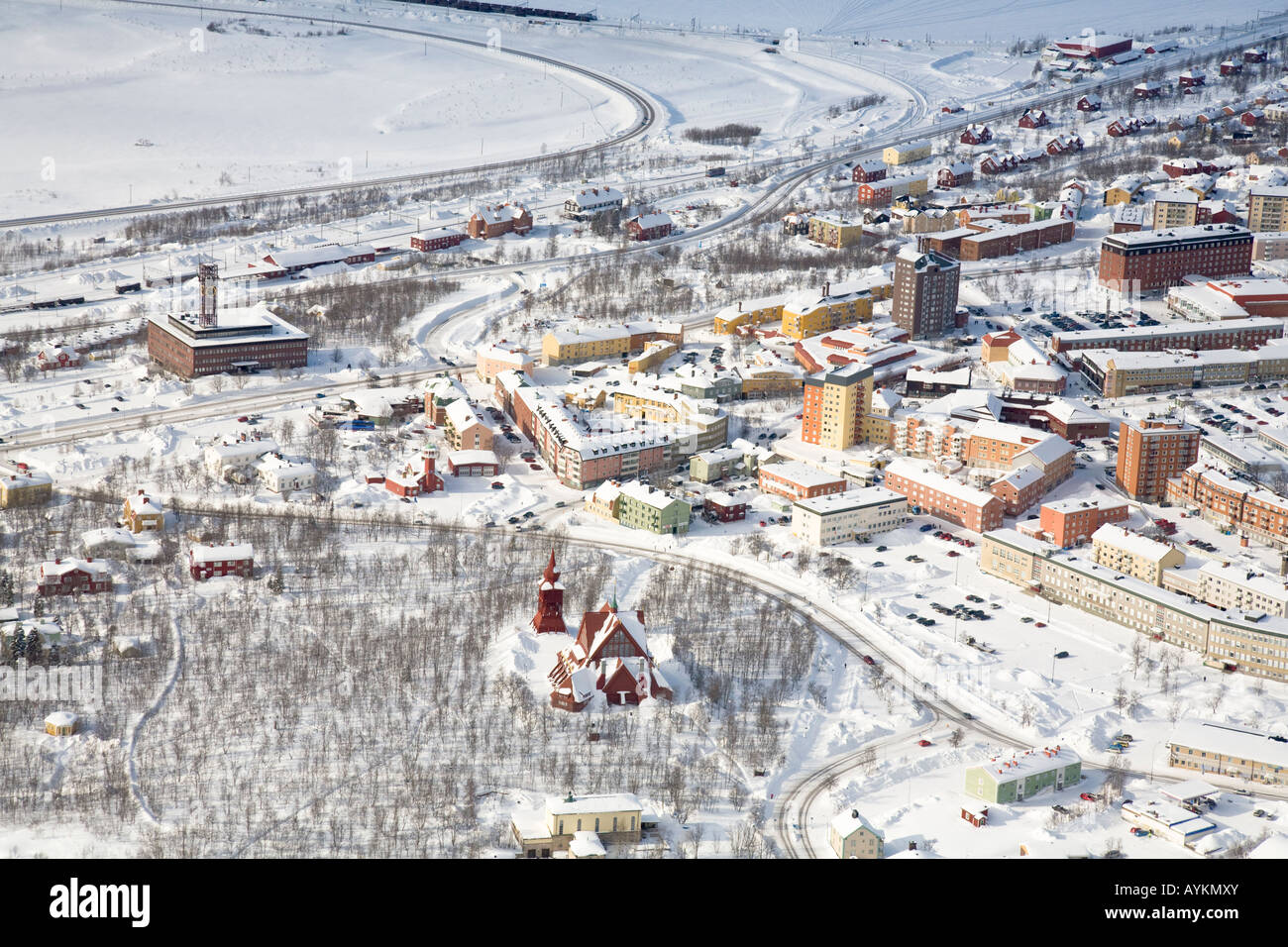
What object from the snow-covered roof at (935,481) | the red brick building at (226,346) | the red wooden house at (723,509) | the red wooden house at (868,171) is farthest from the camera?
the red wooden house at (868,171)

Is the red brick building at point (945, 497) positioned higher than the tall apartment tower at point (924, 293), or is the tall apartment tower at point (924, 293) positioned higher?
the tall apartment tower at point (924, 293)

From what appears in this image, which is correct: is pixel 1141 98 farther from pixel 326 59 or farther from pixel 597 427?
pixel 597 427

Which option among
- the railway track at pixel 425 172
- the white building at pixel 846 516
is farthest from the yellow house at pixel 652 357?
the railway track at pixel 425 172

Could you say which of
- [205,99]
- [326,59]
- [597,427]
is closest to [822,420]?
[597,427]

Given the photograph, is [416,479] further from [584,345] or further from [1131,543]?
[1131,543]

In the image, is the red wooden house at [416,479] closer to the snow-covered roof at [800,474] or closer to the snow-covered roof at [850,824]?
the snow-covered roof at [800,474]

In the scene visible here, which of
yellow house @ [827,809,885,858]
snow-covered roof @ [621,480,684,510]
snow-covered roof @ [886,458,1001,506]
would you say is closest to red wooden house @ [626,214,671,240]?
snow-covered roof @ [886,458,1001,506]

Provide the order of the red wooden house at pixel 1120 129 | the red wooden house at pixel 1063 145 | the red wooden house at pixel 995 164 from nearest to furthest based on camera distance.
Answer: the red wooden house at pixel 995 164
the red wooden house at pixel 1063 145
the red wooden house at pixel 1120 129

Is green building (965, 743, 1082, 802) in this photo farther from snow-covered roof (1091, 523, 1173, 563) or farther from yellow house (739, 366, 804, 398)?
yellow house (739, 366, 804, 398)
